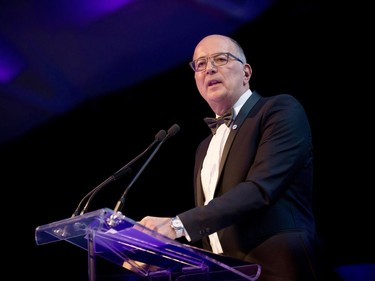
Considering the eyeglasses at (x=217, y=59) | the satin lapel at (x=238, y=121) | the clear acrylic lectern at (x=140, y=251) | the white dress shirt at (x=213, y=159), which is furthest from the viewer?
the eyeglasses at (x=217, y=59)

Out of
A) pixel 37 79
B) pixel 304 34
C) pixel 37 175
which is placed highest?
pixel 37 79

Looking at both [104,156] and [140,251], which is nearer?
[140,251]

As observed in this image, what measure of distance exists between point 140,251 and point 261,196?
459 mm

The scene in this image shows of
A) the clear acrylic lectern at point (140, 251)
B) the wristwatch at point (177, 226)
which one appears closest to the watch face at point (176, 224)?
the wristwatch at point (177, 226)

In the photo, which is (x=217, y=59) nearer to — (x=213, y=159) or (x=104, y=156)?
(x=213, y=159)

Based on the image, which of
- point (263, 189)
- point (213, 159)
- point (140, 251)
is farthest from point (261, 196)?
point (213, 159)

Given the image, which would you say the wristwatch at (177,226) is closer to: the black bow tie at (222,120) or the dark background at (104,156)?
the black bow tie at (222,120)

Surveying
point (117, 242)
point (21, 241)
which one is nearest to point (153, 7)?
point (21, 241)

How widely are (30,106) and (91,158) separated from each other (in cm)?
65

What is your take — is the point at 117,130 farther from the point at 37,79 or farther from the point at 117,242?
the point at 117,242

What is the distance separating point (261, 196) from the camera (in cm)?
181

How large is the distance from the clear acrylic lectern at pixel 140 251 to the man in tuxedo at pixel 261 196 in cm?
9

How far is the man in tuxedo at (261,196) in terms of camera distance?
175 cm

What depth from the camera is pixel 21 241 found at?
4.24 m
